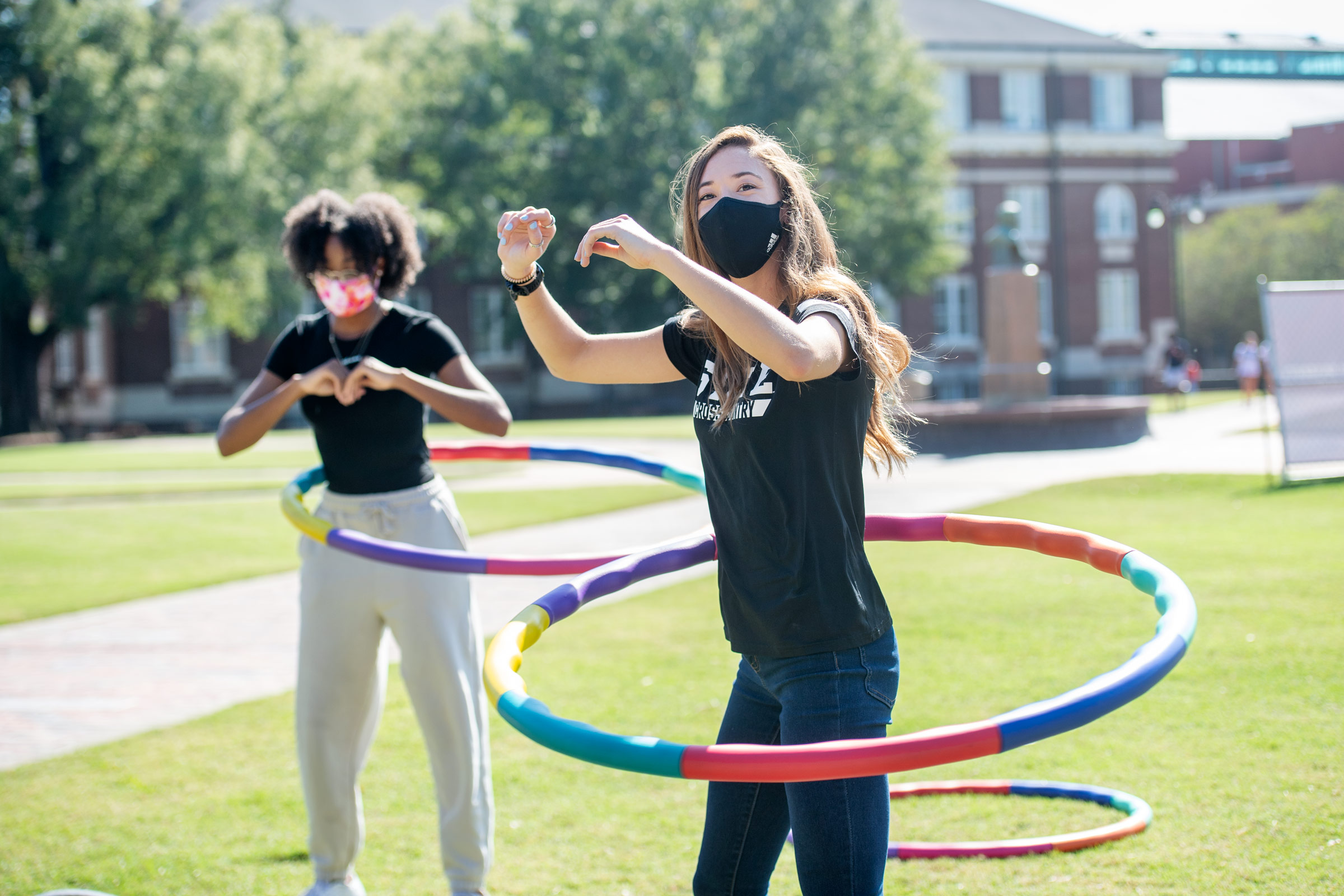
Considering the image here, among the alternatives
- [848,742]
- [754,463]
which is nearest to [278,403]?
[754,463]

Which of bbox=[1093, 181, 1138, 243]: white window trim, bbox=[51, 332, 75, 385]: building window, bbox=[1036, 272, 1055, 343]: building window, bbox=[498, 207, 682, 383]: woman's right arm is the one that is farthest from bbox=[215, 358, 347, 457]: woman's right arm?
bbox=[1093, 181, 1138, 243]: white window trim

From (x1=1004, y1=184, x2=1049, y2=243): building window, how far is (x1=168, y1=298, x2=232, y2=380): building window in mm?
32720

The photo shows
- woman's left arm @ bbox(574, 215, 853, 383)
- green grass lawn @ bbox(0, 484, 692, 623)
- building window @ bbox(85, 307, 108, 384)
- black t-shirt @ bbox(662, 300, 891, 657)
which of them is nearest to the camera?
woman's left arm @ bbox(574, 215, 853, 383)

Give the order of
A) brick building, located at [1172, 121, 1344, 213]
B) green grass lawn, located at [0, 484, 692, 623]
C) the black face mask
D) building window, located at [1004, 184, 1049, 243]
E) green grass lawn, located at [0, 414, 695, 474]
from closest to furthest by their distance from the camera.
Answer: the black face mask
green grass lawn, located at [0, 484, 692, 623]
green grass lawn, located at [0, 414, 695, 474]
building window, located at [1004, 184, 1049, 243]
brick building, located at [1172, 121, 1344, 213]

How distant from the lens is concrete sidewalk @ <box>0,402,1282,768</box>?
7332 mm

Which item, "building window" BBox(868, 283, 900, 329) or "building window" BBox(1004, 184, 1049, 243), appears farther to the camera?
"building window" BBox(1004, 184, 1049, 243)

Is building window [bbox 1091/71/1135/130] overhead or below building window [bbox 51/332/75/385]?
overhead

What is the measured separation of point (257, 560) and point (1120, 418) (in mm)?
16436

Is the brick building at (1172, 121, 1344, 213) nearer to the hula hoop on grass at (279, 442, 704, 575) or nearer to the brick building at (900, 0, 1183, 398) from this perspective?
the brick building at (900, 0, 1183, 398)

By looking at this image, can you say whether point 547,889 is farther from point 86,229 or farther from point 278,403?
point 86,229

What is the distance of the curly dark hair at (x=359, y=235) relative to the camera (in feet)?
15.3

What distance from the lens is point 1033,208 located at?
52812 millimetres

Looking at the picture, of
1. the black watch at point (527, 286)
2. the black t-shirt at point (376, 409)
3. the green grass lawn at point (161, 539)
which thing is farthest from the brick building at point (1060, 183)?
the black watch at point (527, 286)

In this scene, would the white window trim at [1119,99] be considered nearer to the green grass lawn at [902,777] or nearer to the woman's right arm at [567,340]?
the green grass lawn at [902,777]
